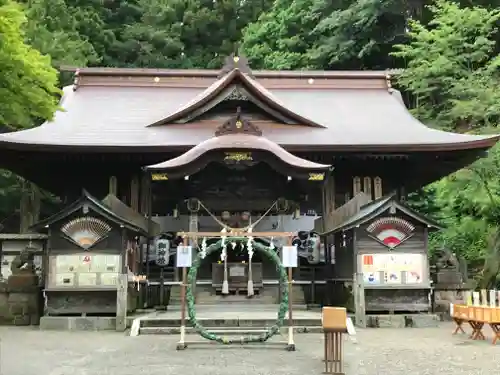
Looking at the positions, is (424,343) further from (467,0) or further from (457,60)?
(467,0)

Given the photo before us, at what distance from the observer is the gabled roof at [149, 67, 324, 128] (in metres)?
14.8

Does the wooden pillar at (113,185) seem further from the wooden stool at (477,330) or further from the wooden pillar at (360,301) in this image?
the wooden stool at (477,330)

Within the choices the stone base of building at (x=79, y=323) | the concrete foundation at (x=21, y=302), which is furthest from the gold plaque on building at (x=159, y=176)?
the concrete foundation at (x=21, y=302)

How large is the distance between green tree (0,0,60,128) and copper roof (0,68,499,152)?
583cm

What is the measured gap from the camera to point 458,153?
553 inches

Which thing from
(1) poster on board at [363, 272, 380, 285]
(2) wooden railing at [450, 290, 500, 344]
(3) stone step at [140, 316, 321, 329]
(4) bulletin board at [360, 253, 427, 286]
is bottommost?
(3) stone step at [140, 316, 321, 329]

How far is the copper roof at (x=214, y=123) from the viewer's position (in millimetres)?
13797

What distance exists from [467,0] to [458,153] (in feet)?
46.1

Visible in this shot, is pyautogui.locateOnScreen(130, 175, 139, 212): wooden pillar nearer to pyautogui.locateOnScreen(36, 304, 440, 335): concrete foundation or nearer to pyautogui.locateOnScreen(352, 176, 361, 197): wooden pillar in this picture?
pyautogui.locateOnScreen(36, 304, 440, 335): concrete foundation

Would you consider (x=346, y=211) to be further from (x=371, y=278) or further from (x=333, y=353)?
(x=333, y=353)

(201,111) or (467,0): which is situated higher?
(467,0)

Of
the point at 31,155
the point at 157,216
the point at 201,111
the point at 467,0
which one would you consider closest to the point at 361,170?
the point at 201,111

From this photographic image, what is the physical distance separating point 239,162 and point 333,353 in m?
6.69

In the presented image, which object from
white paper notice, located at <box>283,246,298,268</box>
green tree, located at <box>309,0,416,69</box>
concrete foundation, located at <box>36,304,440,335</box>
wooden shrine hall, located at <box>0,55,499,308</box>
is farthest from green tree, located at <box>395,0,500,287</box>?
green tree, located at <box>309,0,416,69</box>
